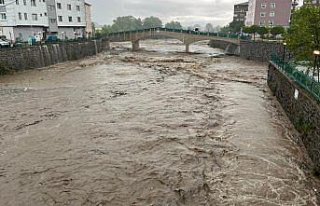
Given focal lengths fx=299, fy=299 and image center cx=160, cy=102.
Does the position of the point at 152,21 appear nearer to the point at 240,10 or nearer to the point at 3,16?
the point at 240,10

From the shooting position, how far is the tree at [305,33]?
17.7 m

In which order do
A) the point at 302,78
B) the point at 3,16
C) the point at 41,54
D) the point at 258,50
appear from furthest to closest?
the point at 258,50 < the point at 3,16 < the point at 41,54 < the point at 302,78

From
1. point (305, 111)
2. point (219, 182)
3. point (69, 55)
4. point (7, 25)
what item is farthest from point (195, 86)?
point (7, 25)

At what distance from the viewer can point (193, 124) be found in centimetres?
1630

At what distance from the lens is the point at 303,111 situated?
14.3 m

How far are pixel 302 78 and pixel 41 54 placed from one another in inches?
1196

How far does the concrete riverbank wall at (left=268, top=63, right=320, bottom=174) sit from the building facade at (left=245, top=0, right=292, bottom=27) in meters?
57.7

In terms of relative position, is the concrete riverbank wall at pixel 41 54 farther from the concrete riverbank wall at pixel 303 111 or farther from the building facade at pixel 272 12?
the building facade at pixel 272 12

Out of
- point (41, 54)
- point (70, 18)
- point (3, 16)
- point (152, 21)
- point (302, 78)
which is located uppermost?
point (152, 21)

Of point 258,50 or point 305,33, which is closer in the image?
point 305,33

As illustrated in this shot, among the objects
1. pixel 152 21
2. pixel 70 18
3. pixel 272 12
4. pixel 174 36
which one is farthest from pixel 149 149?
pixel 152 21

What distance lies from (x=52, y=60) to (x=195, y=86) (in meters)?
21.6

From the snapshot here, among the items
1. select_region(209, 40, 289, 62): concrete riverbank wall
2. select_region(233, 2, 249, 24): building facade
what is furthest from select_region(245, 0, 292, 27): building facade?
select_region(233, 2, 249, 24): building facade

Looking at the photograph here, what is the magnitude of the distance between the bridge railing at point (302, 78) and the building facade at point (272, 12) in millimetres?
55180
